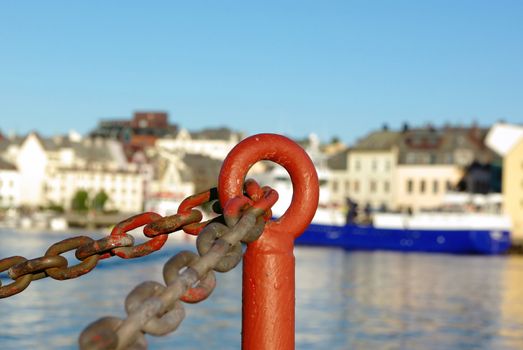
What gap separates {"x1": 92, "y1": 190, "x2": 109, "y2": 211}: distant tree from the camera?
5294 inches

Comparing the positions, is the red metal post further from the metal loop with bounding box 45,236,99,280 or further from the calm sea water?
the calm sea water

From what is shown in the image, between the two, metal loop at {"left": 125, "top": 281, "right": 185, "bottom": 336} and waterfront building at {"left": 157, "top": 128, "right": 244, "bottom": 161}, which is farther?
waterfront building at {"left": 157, "top": 128, "right": 244, "bottom": 161}

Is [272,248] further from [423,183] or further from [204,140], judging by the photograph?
[204,140]

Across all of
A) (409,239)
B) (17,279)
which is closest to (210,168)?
(409,239)

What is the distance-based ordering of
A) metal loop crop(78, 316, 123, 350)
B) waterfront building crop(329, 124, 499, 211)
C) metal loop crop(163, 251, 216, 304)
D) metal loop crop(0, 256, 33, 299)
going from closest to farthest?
metal loop crop(78, 316, 123, 350)
metal loop crop(163, 251, 216, 304)
metal loop crop(0, 256, 33, 299)
waterfront building crop(329, 124, 499, 211)

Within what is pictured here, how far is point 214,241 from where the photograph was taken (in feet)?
8.91

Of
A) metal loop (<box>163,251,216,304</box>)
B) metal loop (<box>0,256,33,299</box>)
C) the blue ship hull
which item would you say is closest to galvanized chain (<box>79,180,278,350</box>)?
metal loop (<box>163,251,216,304</box>)

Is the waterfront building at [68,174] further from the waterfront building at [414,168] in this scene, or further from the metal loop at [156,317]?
the metal loop at [156,317]

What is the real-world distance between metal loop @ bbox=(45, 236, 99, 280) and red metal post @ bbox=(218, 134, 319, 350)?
1.25 feet

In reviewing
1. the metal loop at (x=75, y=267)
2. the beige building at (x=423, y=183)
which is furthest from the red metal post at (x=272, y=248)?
the beige building at (x=423, y=183)

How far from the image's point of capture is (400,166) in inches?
4279

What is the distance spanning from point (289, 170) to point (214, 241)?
0.41m

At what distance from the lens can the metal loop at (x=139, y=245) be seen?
2.96 m

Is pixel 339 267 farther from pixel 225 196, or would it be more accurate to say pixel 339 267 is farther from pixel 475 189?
pixel 475 189
